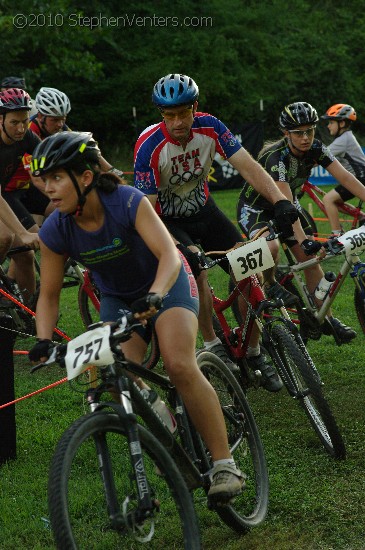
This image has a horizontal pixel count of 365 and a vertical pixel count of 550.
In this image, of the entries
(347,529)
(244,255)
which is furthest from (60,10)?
(347,529)

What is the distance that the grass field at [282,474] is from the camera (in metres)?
4.60

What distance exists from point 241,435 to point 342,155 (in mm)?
9075

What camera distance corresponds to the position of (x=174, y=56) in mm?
34062

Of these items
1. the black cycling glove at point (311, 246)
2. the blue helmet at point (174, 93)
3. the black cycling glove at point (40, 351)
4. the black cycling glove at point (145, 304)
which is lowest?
the black cycling glove at point (311, 246)

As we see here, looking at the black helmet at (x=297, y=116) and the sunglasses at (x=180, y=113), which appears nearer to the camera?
the sunglasses at (x=180, y=113)

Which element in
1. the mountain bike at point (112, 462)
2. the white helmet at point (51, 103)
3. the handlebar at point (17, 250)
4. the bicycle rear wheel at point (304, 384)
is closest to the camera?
the mountain bike at point (112, 462)

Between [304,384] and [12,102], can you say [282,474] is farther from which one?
[12,102]

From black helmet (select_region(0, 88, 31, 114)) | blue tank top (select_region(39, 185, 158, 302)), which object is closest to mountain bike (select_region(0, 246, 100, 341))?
black helmet (select_region(0, 88, 31, 114))

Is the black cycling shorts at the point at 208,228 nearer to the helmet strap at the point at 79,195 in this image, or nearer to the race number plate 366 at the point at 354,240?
the race number plate 366 at the point at 354,240

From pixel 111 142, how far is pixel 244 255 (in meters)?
28.9

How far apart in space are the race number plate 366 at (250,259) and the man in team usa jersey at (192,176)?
19 cm

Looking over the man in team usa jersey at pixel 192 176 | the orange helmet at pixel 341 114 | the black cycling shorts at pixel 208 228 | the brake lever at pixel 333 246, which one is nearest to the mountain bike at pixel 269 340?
the man in team usa jersey at pixel 192 176

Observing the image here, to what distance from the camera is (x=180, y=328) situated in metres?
4.34

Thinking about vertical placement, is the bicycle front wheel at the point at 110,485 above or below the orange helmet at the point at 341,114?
above
